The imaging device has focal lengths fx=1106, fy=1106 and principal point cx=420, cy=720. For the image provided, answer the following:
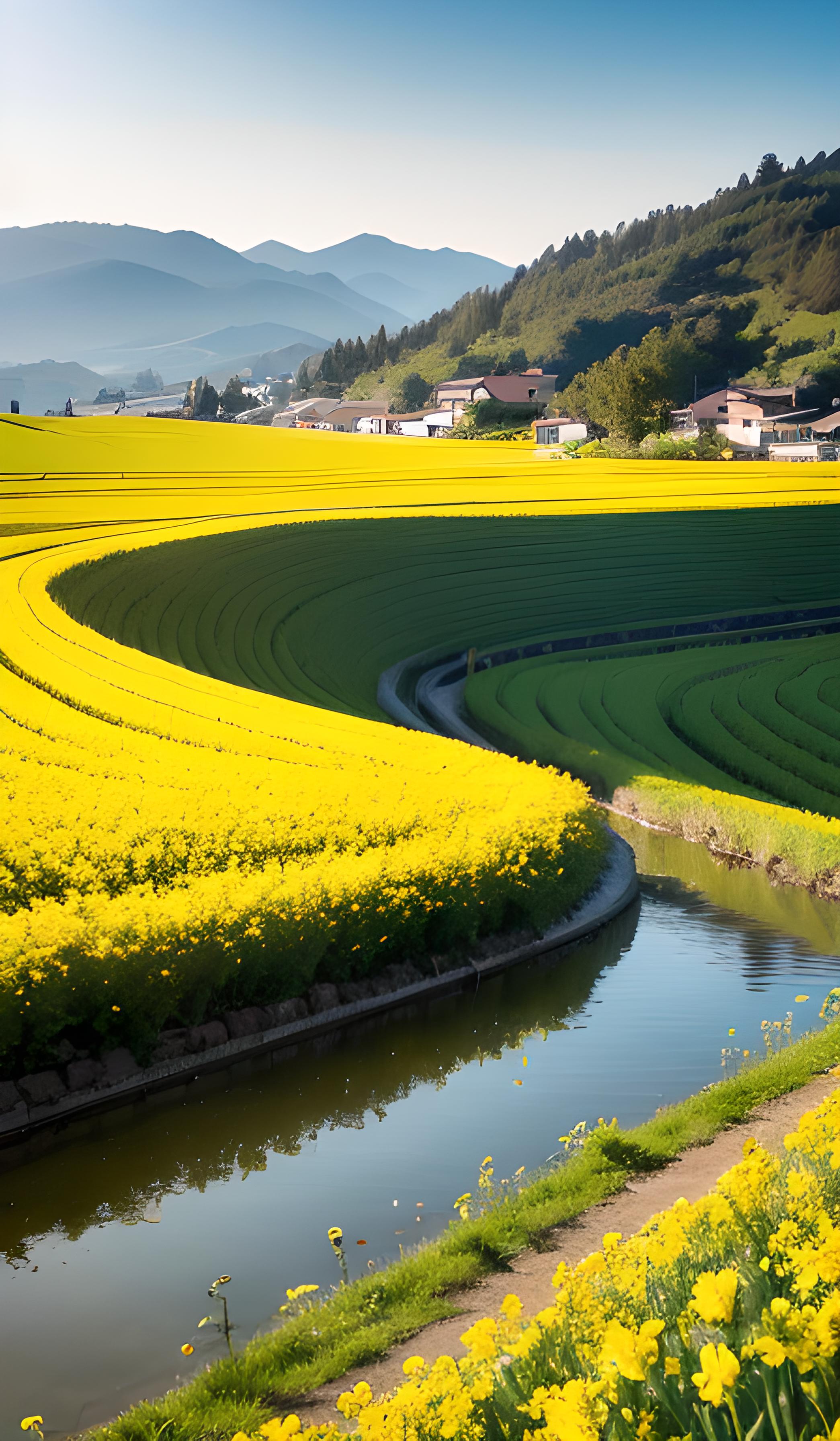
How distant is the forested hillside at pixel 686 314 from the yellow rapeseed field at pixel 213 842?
366 feet

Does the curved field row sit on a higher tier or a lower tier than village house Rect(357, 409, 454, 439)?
lower

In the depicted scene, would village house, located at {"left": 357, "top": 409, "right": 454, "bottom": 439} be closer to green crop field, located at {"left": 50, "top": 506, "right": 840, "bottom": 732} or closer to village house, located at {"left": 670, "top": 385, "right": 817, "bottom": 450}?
village house, located at {"left": 670, "top": 385, "right": 817, "bottom": 450}

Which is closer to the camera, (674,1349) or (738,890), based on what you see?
(674,1349)

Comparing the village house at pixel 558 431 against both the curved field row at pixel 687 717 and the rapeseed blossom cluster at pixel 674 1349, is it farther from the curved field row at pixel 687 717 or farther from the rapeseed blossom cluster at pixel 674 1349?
the rapeseed blossom cluster at pixel 674 1349

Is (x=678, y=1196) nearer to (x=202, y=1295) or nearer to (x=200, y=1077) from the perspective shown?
(x=202, y=1295)

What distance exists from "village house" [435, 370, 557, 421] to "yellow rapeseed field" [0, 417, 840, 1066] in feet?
334

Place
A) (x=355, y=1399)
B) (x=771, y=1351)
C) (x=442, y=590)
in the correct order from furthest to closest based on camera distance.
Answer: (x=442, y=590)
(x=355, y=1399)
(x=771, y=1351)

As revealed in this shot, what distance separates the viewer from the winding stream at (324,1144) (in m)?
7.75

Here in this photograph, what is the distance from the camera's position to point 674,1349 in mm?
4648

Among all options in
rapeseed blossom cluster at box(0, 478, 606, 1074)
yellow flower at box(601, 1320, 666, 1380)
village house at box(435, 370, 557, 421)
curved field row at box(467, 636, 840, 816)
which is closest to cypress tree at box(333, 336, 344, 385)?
village house at box(435, 370, 557, 421)

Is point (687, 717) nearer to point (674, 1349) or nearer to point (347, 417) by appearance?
point (674, 1349)

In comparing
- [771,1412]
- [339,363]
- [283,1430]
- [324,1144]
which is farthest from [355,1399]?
[339,363]

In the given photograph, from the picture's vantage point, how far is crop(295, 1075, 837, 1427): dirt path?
660cm

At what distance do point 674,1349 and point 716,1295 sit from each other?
0.83 metres
